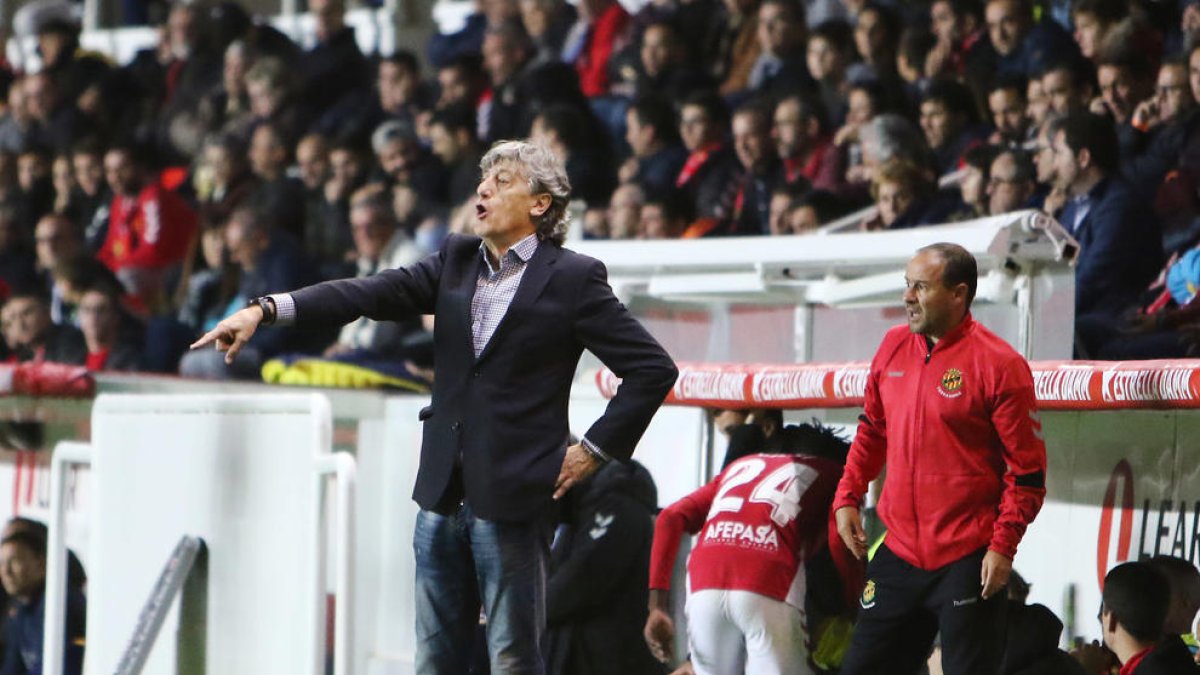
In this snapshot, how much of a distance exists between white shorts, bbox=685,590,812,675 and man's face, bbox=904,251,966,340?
114 centimetres

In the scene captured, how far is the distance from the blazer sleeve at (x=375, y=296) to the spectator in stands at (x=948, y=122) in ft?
16.2

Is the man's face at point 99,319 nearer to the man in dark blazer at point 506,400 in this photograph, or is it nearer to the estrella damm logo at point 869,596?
the man in dark blazer at point 506,400

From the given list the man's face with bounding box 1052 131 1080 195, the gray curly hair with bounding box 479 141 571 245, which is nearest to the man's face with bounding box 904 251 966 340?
the gray curly hair with bounding box 479 141 571 245

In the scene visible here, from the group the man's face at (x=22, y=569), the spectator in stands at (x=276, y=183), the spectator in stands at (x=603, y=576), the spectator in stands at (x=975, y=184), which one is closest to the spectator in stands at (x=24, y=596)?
the man's face at (x=22, y=569)

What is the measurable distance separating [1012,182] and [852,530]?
11.4 feet

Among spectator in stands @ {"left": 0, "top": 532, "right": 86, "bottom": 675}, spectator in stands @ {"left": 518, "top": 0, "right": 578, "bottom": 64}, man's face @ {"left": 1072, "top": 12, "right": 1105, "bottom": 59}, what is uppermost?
spectator in stands @ {"left": 518, "top": 0, "right": 578, "bottom": 64}

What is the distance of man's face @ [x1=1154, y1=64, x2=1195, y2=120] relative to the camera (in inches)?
338

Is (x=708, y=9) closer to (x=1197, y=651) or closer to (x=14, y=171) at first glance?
(x=14, y=171)

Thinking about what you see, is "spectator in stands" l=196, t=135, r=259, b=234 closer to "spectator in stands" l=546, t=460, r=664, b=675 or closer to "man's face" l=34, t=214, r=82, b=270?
"man's face" l=34, t=214, r=82, b=270

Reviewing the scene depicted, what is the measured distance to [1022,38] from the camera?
392 inches

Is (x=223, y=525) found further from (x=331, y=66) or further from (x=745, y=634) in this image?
(x=331, y=66)

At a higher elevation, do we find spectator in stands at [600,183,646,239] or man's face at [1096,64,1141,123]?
man's face at [1096,64,1141,123]

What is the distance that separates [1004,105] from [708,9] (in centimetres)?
319

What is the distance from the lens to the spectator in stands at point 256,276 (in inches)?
436
